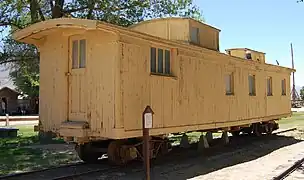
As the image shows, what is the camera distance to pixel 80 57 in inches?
345

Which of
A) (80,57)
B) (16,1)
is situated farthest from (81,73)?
(16,1)

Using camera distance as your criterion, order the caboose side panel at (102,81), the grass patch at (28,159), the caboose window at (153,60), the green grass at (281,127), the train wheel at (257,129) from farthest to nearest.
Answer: the train wheel at (257,129) < the green grass at (281,127) < the grass patch at (28,159) < the caboose window at (153,60) < the caboose side panel at (102,81)

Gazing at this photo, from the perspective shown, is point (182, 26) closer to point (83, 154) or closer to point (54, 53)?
point (54, 53)

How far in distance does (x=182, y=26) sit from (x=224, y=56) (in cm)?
176

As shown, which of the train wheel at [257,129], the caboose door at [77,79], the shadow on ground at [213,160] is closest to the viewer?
the shadow on ground at [213,160]

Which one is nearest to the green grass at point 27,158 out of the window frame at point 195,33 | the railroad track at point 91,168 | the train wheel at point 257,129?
the railroad track at point 91,168

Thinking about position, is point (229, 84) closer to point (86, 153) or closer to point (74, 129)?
point (86, 153)

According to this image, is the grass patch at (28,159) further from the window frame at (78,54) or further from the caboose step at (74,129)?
the window frame at (78,54)

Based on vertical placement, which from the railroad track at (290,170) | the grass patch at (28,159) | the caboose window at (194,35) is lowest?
the railroad track at (290,170)

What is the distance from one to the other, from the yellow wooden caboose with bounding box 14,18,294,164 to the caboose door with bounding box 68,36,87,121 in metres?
0.02

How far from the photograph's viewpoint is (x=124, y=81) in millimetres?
8086

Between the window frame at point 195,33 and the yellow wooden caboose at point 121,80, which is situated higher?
the window frame at point 195,33

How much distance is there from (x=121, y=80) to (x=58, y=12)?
8829mm

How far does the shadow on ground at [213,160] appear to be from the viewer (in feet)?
27.5
